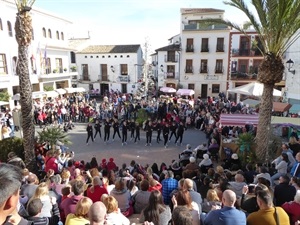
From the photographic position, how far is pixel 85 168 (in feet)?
29.2

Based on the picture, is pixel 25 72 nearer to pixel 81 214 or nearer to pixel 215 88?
pixel 81 214

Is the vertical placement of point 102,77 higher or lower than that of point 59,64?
lower

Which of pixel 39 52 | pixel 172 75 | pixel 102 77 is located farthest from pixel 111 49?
pixel 39 52

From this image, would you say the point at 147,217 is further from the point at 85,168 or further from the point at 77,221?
the point at 85,168

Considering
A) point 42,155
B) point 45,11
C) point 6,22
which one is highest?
point 45,11

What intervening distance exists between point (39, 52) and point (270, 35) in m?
20.5

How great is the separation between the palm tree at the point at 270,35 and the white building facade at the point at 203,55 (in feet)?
72.0

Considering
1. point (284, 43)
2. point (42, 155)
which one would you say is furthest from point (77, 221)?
point (284, 43)

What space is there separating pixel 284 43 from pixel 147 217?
816cm

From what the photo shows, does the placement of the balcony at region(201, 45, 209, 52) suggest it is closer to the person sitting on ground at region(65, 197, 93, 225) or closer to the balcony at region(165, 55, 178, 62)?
the balcony at region(165, 55, 178, 62)

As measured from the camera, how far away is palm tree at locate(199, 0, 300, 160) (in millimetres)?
8625

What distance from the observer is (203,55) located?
3167 cm

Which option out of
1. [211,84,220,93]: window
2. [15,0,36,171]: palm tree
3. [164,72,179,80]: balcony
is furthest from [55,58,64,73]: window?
[15,0,36,171]: palm tree

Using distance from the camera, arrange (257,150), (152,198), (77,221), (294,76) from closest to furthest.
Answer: (77,221) < (152,198) < (257,150) < (294,76)
